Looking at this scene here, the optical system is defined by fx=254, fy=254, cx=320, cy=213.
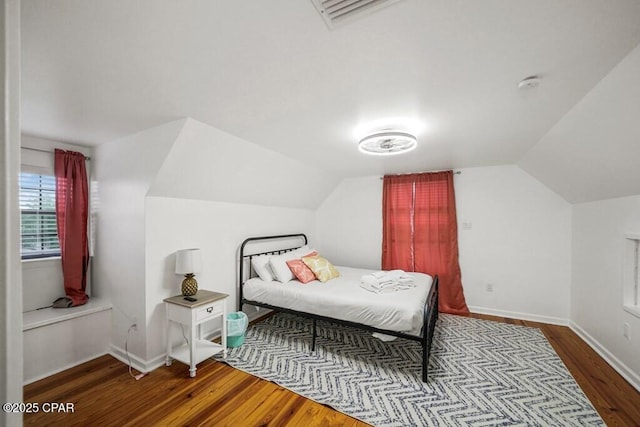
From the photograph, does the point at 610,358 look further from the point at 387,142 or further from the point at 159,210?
the point at 159,210

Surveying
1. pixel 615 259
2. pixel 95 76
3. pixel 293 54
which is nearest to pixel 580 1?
pixel 293 54

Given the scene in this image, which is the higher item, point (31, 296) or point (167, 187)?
point (167, 187)

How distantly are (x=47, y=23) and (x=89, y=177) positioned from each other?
241cm

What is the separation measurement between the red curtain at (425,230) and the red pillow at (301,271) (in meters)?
1.61

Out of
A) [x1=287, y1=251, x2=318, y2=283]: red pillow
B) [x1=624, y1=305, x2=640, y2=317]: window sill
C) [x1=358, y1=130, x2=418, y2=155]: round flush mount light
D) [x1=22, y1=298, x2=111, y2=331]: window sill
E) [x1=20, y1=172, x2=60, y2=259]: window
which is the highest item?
[x1=358, y1=130, x2=418, y2=155]: round flush mount light

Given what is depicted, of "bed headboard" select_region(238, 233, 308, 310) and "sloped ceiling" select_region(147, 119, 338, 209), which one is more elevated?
"sloped ceiling" select_region(147, 119, 338, 209)

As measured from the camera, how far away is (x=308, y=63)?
1437 mm

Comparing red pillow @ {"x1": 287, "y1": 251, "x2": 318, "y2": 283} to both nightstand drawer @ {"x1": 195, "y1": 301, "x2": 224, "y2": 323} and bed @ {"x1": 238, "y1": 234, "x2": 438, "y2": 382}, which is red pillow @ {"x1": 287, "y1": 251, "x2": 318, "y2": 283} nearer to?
bed @ {"x1": 238, "y1": 234, "x2": 438, "y2": 382}

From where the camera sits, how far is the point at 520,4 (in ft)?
3.48

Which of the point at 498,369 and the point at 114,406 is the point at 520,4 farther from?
the point at 114,406

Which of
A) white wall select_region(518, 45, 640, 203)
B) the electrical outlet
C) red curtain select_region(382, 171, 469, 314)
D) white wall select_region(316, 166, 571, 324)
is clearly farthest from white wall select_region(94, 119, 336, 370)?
the electrical outlet

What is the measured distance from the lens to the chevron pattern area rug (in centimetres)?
192

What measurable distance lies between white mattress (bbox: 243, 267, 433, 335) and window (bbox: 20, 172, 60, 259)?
2137 mm

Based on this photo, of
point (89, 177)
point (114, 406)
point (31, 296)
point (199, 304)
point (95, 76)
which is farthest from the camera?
point (89, 177)
